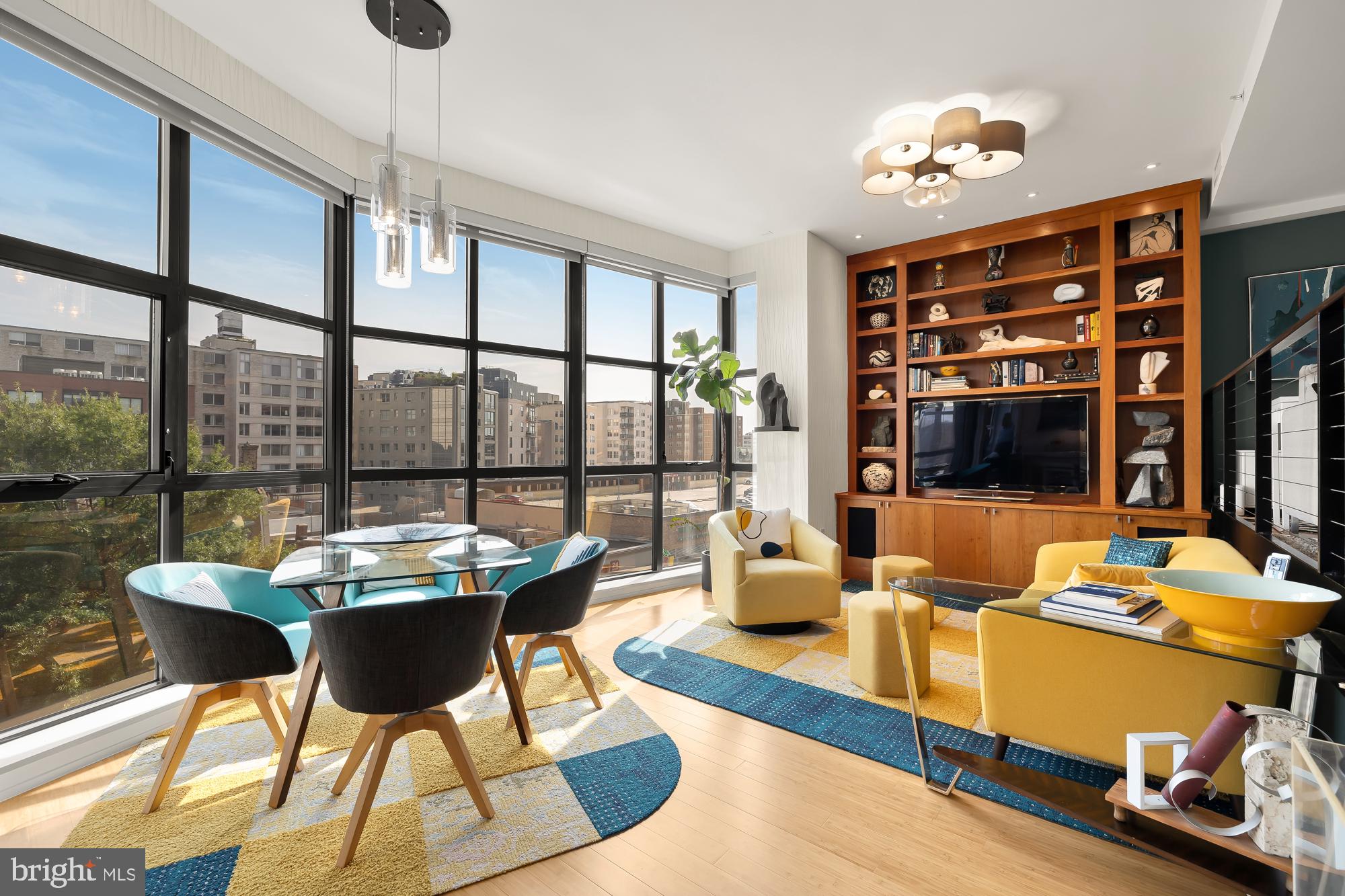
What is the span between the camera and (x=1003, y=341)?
16.2ft

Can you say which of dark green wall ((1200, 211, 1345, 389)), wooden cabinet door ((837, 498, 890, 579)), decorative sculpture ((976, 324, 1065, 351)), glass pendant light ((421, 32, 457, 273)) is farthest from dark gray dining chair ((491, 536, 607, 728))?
dark green wall ((1200, 211, 1345, 389))

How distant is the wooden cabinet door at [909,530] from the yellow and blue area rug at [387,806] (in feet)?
10.5

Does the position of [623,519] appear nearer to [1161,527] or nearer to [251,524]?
[251,524]

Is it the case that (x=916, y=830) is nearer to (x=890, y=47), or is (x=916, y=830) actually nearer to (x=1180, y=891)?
(x=1180, y=891)

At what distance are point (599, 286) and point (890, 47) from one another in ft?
8.92

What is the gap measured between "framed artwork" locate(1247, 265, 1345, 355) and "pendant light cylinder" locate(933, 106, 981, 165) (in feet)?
8.72

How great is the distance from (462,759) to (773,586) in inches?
87.0

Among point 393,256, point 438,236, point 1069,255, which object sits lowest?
point 393,256

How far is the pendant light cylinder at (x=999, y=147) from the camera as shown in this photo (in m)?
3.15

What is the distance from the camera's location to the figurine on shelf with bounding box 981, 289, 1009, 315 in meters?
4.99

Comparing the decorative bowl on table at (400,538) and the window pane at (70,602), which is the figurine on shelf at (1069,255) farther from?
the window pane at (70,602)

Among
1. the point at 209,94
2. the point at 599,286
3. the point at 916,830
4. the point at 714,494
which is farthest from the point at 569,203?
the point at 916,830

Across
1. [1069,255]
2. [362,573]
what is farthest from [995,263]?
[362,573]

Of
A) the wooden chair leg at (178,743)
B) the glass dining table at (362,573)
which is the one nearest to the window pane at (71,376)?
the glass dining table at (362,573)
